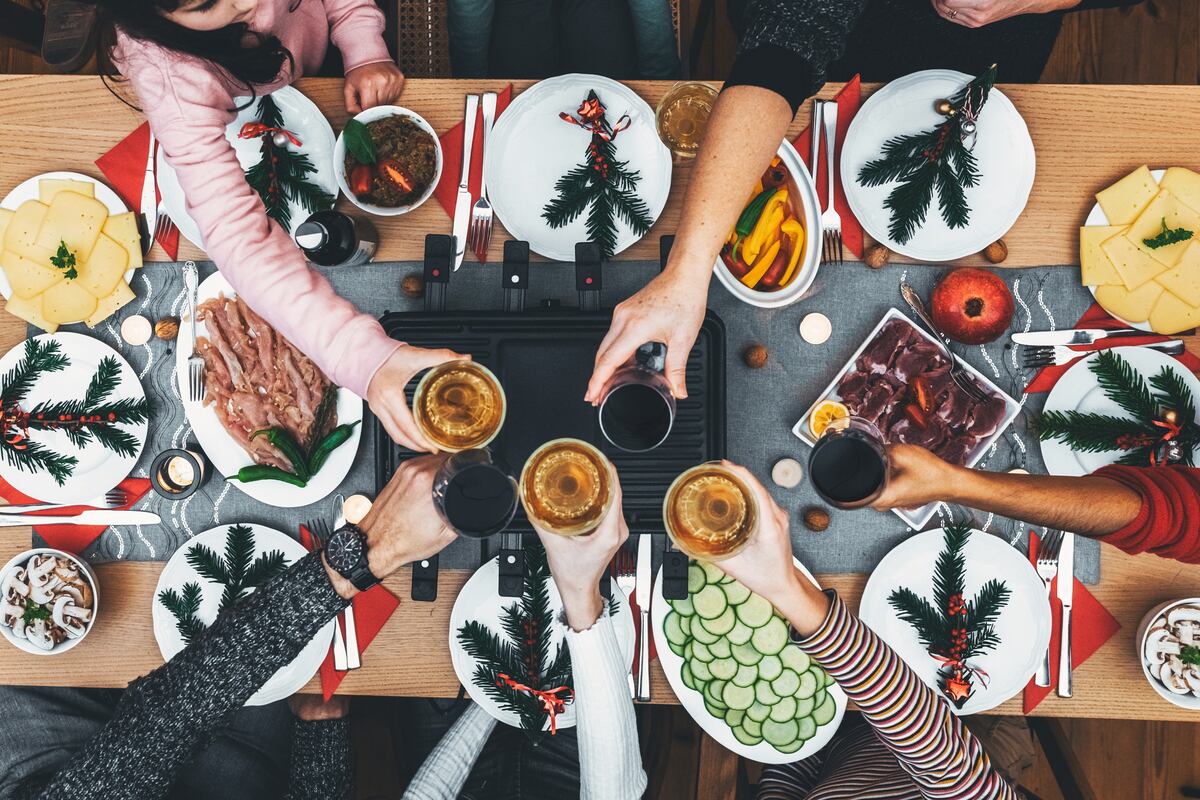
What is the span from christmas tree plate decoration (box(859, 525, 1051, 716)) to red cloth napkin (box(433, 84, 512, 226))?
106 cm

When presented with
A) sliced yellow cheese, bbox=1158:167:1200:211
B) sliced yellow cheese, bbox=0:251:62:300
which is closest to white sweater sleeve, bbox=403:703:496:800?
sliced yellow cheese, bbox=0:251:62:300

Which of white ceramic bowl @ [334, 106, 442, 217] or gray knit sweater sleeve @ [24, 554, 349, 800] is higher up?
white ceramic bowl @ [334, 106, 442, 217]

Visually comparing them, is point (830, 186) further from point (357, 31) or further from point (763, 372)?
point (357, 31)

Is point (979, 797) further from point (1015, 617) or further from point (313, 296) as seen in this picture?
point (313, 296)

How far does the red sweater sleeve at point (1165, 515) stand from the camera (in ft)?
3.70

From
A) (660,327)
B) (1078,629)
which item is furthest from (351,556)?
(1078,629)

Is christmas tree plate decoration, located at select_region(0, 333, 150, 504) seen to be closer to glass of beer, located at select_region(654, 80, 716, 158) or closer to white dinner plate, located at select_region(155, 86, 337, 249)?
white dinner plate, located at select_region(155, 86, 337, 249)

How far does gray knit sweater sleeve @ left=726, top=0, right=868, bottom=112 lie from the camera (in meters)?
1.14

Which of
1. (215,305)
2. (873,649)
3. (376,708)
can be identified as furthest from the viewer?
(376,708)

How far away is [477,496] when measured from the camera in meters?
1.04

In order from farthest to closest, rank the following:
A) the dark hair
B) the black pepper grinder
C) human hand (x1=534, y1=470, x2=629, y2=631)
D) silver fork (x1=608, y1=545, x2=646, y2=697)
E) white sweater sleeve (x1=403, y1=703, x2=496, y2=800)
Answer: white sweater sleeve (x1=403, y1=703, x2=496, y2=800)
silver fork (x1=608, y1=545, x2=646, y2=697)
the black pepper grinder
the dark hair
human hand (x1=534, y1=470, x2=629, y2=631)

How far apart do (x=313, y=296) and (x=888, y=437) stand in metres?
1.06

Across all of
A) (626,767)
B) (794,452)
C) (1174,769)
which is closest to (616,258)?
(794,452)

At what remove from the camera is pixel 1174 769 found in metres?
2.22
